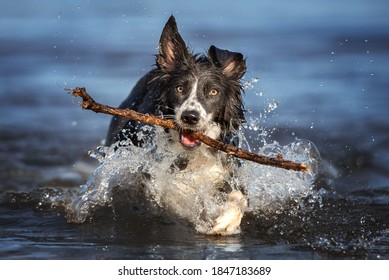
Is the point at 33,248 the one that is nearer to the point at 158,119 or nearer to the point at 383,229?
the point at 158,119

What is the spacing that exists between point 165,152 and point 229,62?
850 millimetres

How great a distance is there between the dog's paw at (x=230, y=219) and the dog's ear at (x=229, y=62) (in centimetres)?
96

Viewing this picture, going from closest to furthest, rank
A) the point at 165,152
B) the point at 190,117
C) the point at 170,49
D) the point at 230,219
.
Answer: the point at 190,117 → the point at 230,219 → the point at 165,152 → the point at 170,49

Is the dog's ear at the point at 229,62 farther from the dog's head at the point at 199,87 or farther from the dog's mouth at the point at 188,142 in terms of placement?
the dog's mouth at the point at 188,142

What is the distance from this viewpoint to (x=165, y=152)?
22.2ft

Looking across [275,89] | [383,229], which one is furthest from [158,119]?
[275,89]

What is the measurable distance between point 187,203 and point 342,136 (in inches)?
167

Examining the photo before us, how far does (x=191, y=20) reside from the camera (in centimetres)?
1742

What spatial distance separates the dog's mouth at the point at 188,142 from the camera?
252 inches

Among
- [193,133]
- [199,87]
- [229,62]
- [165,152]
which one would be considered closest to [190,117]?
[193,133]

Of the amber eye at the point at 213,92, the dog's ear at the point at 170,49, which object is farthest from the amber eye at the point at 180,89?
the dog's ear at the point at 170,49

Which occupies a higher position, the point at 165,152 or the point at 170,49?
the point at 170,49

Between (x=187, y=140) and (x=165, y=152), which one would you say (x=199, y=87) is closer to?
(x=187, y=140)

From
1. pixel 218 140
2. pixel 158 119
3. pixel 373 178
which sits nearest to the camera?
pixel 158 119
